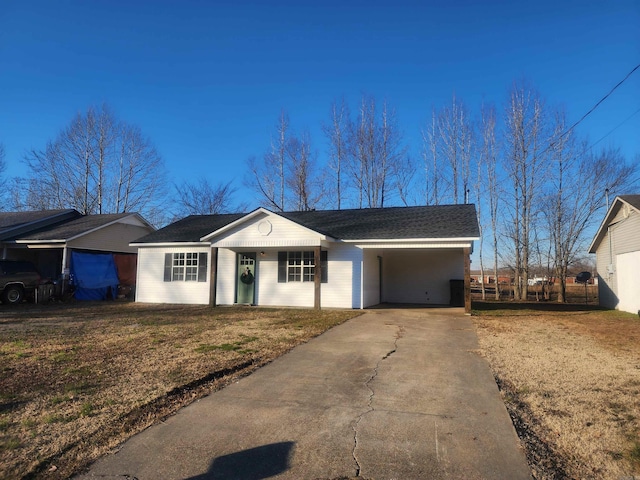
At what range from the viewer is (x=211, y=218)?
→ 2073 centimetres

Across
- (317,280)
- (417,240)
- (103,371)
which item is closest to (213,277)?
(317,280)

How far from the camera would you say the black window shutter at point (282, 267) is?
51.5 feet

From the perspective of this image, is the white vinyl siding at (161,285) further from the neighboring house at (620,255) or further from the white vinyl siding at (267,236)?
Result: the neighboring house at (620,255)

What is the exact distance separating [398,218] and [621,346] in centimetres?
936

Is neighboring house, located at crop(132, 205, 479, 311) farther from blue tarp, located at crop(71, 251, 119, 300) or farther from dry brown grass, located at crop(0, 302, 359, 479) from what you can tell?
dry brown grass, located at crop(0, 302, 359, 479)

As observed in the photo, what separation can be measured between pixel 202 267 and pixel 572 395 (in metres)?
14.2

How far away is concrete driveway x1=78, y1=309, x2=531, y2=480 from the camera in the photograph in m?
3.10

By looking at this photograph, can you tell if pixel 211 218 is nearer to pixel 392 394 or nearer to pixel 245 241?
pixel 245 241

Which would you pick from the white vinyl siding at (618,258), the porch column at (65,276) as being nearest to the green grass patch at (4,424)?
the porch column at (65,276)

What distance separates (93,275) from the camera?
63.2 feet

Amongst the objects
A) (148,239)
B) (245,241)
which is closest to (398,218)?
(245,241)

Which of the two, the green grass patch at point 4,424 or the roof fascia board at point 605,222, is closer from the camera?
the green grass patch at point 4,424

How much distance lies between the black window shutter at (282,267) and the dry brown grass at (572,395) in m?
7.78

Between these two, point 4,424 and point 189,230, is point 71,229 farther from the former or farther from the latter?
point 4,424
